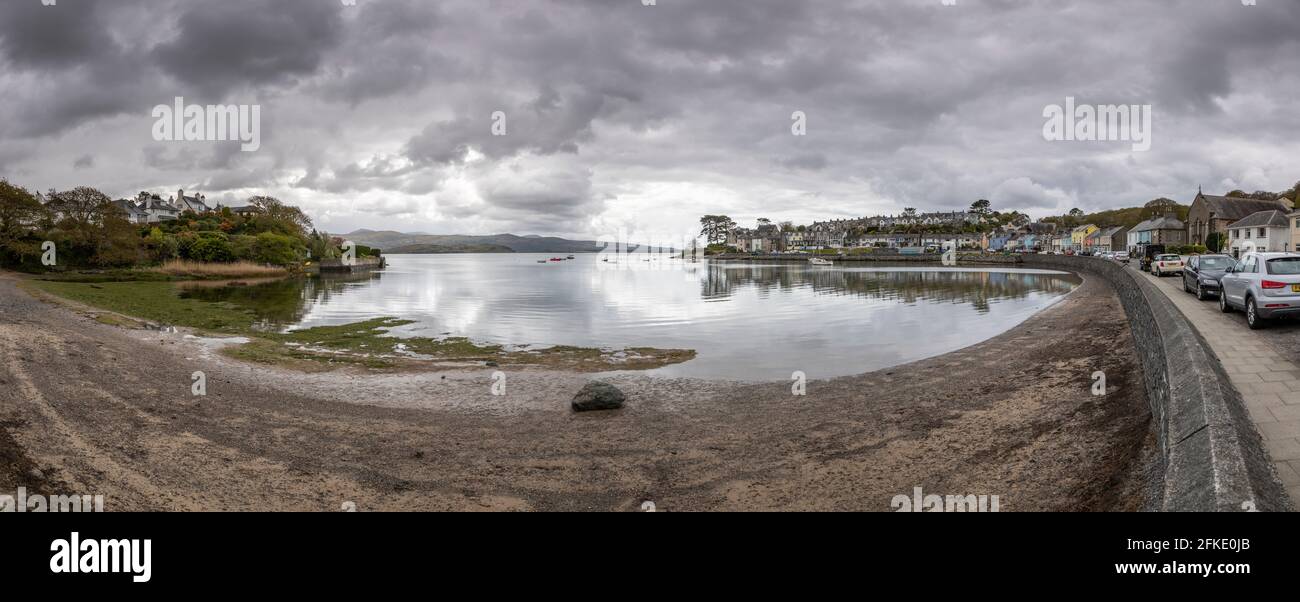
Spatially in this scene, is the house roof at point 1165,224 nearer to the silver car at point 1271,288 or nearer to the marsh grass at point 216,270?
the silver car at point 1271,288

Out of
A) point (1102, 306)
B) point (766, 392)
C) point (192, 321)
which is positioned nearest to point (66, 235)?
point (192, 321)

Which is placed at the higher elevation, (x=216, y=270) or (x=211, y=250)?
(x=211, y=250)

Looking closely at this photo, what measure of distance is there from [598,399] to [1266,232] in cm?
10210

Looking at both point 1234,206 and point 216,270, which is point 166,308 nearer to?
point 216,270

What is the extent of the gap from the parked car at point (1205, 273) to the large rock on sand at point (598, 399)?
70.8 ft

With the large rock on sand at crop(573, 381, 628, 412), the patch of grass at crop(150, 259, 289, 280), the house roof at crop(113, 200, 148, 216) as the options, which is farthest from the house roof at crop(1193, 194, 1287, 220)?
the house roof at crop(113, 200, 148, 216)

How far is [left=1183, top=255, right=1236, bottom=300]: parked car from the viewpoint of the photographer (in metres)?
22.6

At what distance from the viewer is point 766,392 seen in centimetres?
1659

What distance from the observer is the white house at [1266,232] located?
77062mm

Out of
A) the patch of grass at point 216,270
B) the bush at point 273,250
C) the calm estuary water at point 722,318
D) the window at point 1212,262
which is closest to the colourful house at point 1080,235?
the calm estuary water at point 722,318

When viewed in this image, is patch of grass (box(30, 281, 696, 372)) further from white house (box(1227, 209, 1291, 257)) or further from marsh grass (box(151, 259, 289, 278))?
white house (box(1227, 209, 1291, 257))

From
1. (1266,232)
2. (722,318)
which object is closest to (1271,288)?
(722,318)

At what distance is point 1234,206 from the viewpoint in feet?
322

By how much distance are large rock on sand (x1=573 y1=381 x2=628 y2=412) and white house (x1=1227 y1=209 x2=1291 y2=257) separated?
3599 inches
